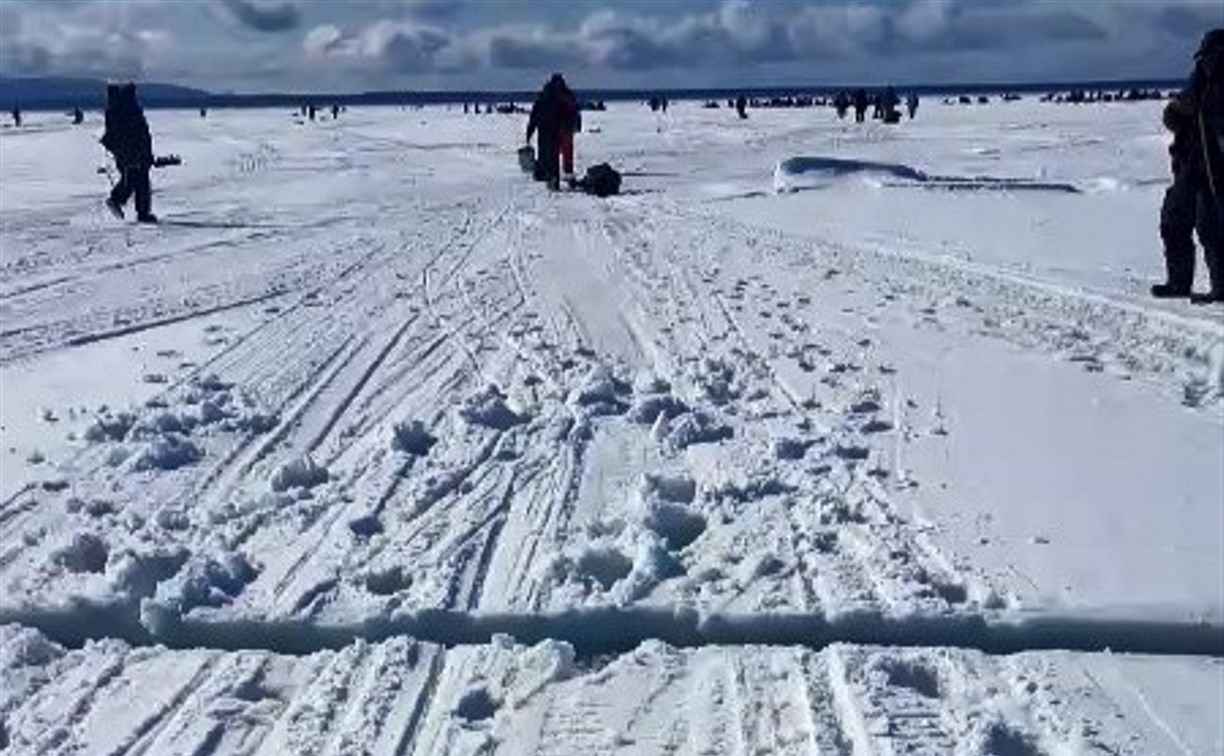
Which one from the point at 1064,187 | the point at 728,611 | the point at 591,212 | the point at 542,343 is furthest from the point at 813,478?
the point at 1064,187

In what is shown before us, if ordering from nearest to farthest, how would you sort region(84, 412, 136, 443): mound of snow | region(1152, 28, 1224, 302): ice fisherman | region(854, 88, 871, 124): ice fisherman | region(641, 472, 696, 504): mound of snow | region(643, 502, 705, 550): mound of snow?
region(643, 502, 705, 550): mound of snow, region(641, 472, 696, 504): mound of snow, region(84, 412, 136, 443): mound of snow, region(1152, 28, 1224, 302): ice fisherman, region(854, 88, 871, 124): ice fisherman

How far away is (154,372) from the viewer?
8750 mm

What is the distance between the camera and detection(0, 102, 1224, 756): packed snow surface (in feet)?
13.8

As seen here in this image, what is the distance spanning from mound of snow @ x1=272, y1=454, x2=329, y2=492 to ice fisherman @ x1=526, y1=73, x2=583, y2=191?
1702 centimetres

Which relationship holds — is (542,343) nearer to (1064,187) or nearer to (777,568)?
(777,568)

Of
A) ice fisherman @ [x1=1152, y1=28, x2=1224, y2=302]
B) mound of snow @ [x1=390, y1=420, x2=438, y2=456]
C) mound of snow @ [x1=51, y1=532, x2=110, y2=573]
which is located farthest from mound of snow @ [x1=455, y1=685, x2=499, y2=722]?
ice fisherman @ [x1=1152, y1=28, x2=1224, y2=302]

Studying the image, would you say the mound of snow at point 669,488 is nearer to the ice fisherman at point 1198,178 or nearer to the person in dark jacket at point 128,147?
the ice fisherman at point 1198,178

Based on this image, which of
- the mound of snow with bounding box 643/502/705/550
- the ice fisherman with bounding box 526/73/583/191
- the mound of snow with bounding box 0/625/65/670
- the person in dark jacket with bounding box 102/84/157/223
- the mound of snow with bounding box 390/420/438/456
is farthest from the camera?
the ice fisherman with bounding box 526/73/583/191

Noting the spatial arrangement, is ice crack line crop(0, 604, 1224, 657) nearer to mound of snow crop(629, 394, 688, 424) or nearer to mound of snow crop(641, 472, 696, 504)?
mound of snow crop(641, 472, 696, 504)

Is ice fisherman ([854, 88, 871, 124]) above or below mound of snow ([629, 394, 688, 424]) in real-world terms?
below

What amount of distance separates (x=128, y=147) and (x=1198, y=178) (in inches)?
472

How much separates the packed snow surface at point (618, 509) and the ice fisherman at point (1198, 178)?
14.8 inches

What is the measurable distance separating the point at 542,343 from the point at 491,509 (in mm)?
3544

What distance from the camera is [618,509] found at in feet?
19.3
